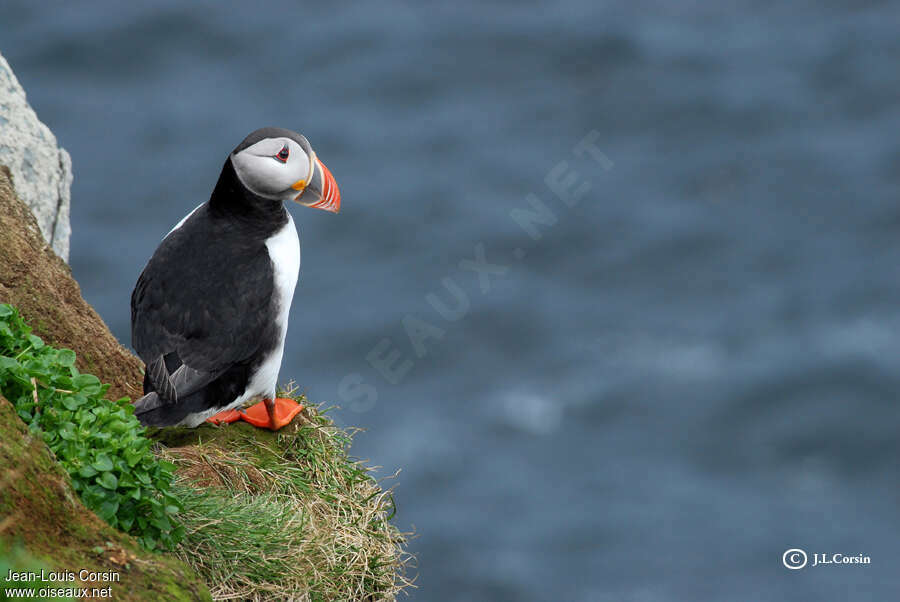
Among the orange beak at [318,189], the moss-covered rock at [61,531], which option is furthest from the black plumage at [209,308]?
the moss-covered rock at [61,531]

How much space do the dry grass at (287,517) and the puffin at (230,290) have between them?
23cm

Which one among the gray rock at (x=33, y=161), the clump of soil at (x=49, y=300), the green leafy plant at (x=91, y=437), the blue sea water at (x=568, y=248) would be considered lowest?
the green leafy plant at (x=91, y=437)

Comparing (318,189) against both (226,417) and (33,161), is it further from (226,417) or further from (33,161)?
(33,161)

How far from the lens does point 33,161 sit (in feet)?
25.7

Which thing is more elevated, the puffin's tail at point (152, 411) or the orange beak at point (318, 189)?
the orange beak at point (318, 189)

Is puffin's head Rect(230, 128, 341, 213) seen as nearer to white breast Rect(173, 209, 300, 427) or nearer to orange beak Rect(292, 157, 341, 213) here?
orange beak Rect(292, 157, 341, 213)

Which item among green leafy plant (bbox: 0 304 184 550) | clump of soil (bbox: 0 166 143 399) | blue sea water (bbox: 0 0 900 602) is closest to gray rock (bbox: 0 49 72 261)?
clump of soil (bbox: 0 166 143 399)

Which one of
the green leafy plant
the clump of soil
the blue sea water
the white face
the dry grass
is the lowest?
the green leafy plant

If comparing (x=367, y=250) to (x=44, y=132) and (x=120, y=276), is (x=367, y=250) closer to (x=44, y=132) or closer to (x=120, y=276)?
(x=120, y=276)

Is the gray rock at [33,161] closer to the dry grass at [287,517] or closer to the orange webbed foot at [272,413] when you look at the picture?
the orange webbed foot at [272,413]

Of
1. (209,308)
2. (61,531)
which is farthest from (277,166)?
(61,531)

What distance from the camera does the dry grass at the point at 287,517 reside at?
18.9 feet

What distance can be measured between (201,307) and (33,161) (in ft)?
6.65

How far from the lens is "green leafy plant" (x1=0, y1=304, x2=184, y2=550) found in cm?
479
